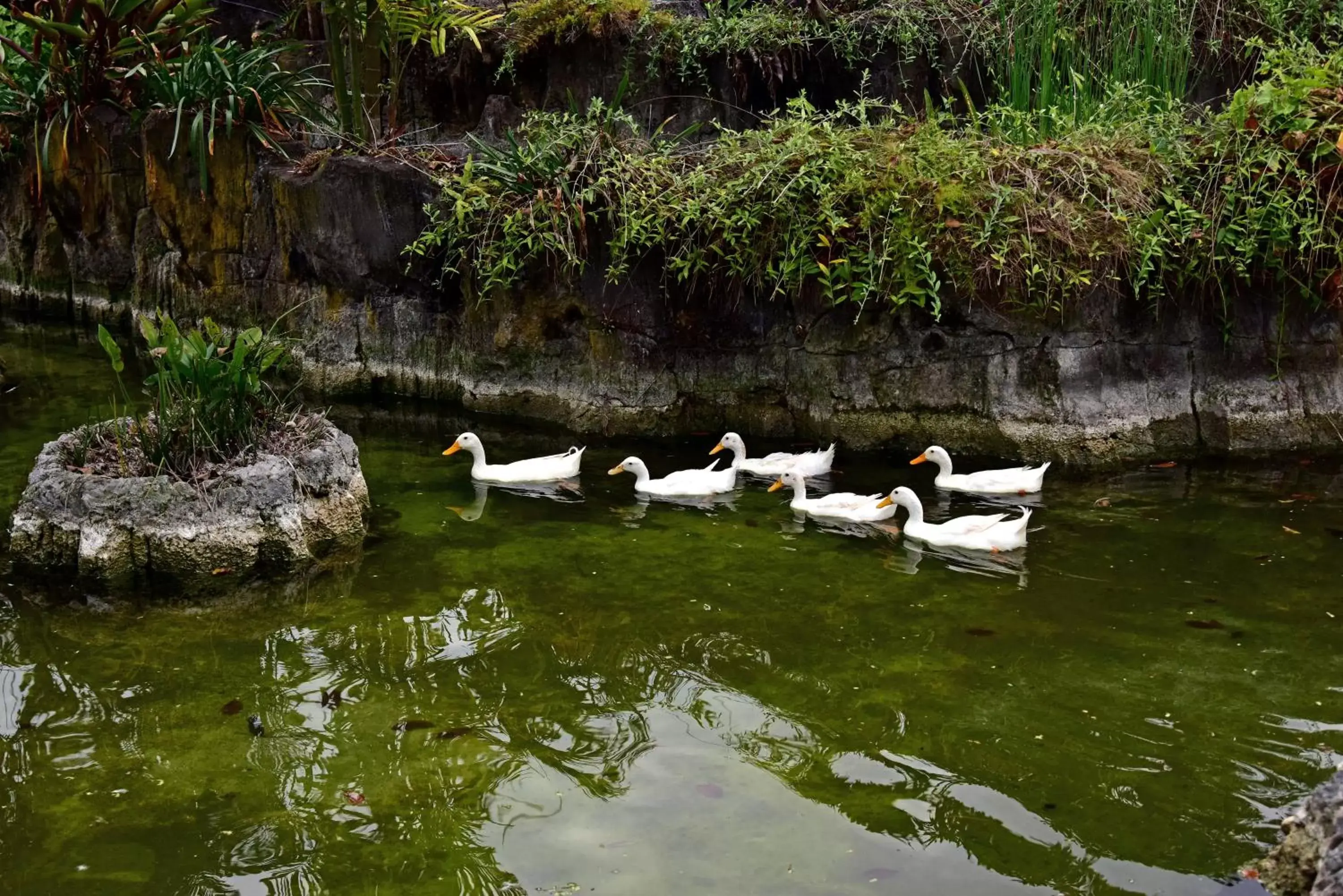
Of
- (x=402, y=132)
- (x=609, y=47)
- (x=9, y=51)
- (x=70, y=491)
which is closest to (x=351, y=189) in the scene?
(x=402, y=132)

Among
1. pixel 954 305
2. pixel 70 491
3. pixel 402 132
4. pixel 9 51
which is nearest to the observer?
pixel 70 491

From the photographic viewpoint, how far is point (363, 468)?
27.9 ft

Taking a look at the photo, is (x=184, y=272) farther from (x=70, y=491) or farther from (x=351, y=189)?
(x=70, y=491)

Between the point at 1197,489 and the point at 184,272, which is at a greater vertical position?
the point at 184,272

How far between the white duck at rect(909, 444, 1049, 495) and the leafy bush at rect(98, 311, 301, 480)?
412 centimetres

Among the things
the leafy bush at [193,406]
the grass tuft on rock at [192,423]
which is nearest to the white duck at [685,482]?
the grass tuft on rock at [192,423]

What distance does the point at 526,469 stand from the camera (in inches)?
322

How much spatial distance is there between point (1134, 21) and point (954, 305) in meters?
3.02

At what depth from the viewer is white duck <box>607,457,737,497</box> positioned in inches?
308

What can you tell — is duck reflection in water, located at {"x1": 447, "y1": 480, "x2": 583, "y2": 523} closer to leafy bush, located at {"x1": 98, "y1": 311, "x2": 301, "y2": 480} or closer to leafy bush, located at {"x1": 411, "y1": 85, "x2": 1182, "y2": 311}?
leafy bush, located at {"x1": 98, "y1": 311, "x2": 301, "y2": 480}

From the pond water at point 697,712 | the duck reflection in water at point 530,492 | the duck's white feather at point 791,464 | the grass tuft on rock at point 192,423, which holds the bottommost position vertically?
the pond water at point 697,712

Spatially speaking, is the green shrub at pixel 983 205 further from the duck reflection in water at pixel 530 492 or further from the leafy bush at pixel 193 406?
the leafy bush at pixel 193 406

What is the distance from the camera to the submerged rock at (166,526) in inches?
246

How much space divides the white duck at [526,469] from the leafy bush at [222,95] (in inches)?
167
